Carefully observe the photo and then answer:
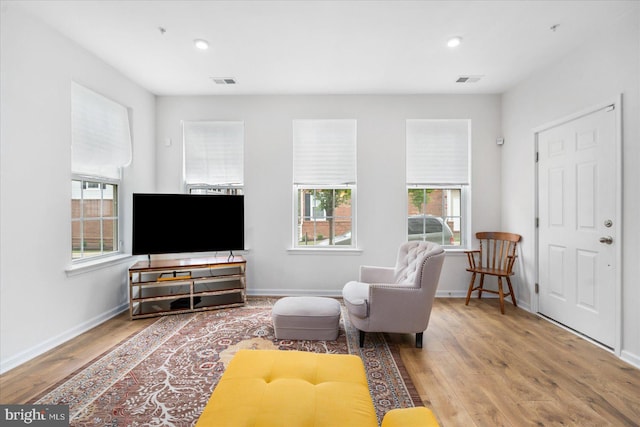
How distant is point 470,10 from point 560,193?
2085 millimetres

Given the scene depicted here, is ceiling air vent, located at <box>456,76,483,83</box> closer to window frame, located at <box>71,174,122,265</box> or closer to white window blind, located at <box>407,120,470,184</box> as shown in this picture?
white window blind, located at <box>407,120,470,184</box>

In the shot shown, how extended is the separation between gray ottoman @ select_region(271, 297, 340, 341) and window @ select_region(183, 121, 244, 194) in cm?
207

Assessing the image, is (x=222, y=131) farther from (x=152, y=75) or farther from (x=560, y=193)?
(x=560, y=193)

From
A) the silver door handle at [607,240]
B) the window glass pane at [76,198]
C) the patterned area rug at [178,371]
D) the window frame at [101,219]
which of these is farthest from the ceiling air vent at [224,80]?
the silver door handle at [607,240]

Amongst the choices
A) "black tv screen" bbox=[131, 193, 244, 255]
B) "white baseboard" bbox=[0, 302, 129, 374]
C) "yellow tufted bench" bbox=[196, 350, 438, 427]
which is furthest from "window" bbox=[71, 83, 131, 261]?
"yellow tufted bench" bbox=[196, 350, 438, 427]

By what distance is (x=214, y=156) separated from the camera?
411 centimetres

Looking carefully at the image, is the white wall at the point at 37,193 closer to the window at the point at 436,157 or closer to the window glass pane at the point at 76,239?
the window glass pane at the point at 76,239

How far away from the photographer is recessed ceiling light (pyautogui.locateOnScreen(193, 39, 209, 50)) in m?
2.76

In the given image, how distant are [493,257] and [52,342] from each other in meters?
4.79

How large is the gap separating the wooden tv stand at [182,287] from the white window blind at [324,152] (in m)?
1.49

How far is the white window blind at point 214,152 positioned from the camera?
13.4 ft

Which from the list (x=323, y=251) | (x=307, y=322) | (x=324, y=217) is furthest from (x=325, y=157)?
(x=307, y=322)

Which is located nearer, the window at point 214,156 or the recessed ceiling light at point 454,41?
the recessed ceiling light at point 454,41

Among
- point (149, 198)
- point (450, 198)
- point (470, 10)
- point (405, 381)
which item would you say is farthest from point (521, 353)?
point (149, 198)
